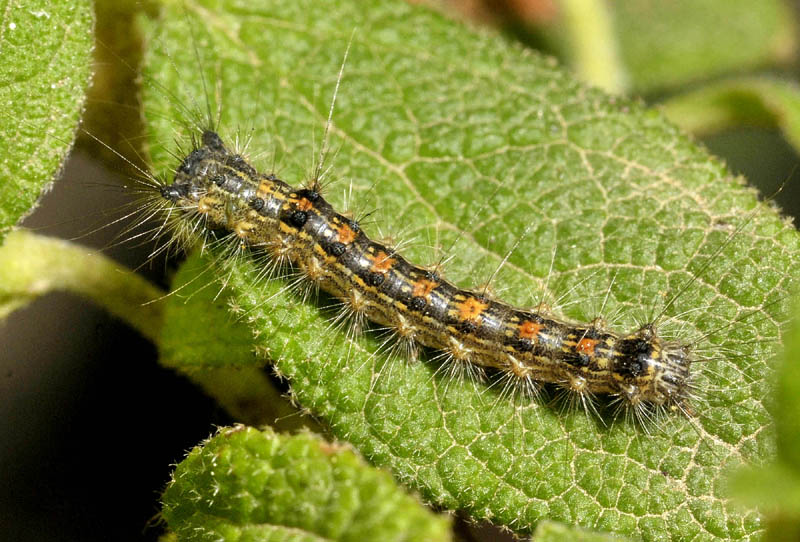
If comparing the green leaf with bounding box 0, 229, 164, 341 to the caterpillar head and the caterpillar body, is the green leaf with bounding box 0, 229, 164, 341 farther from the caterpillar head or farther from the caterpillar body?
the caterpillar head

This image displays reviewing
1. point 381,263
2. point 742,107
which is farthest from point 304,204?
A: point 742,107

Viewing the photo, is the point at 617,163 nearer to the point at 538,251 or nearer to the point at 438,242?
the point at 538,251

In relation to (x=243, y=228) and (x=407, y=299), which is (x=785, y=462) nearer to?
(x=407, y=299)

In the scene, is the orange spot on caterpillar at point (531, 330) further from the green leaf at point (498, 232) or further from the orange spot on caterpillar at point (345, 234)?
the orange spot on caterpillar at point (345, 234)

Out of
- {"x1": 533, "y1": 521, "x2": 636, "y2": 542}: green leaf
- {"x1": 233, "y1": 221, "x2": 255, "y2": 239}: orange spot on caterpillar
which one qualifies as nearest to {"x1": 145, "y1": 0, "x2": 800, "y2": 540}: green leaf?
{"x1": 233, "y1": 221, "x2": 255, "y2": 239}: orange spot on caterpillar

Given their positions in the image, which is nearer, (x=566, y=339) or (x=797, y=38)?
(x=566, y=339)

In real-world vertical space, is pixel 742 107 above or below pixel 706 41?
below

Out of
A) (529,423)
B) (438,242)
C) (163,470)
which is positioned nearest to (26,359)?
(163,470)
